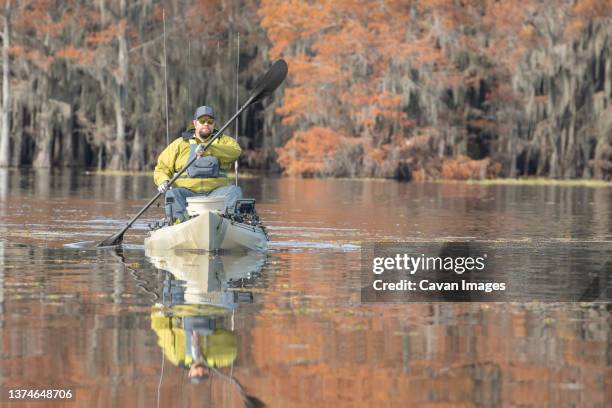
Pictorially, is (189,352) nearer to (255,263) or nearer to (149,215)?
(255,263)

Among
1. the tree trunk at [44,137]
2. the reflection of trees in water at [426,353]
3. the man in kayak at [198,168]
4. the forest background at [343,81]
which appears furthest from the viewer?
the tree trunk at [44,137]

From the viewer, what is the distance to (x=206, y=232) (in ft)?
62.7

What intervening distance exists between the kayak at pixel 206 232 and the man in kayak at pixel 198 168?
30 centimetres

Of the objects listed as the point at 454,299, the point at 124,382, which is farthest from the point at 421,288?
the point at 124,382

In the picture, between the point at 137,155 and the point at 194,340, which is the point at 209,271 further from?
the point at 137,155

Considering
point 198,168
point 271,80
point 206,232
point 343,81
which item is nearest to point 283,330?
point 206,232

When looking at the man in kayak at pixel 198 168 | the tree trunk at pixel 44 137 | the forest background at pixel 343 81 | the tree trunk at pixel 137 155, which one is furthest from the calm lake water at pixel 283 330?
the tree trunk at pixel 44 137

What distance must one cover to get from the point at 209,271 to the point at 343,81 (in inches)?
1689

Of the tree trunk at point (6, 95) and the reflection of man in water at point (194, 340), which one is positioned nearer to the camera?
the reflection of man in water at point (194, 340)

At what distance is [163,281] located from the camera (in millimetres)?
15250

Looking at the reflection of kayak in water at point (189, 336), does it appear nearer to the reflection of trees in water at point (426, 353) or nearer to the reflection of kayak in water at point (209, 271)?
the reflection of trees in water at point (426, 353)

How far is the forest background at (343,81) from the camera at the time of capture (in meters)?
56.9

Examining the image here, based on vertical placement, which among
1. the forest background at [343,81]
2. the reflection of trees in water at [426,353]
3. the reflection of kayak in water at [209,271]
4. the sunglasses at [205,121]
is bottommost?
the reflection of trees in water at [426,353]

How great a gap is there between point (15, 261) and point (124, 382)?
9.24 m
